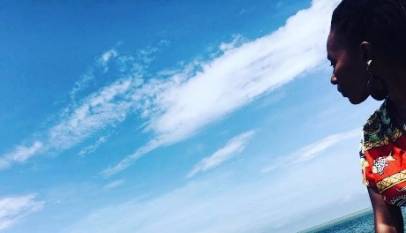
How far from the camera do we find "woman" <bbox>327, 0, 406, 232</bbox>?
2.97m

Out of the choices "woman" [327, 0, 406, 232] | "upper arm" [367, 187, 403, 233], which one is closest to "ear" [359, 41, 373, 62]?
"woman" [327, 0, 406, 232]

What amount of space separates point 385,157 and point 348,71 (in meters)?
0.67

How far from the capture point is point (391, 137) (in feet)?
10.9

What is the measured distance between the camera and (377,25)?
297 centimetres

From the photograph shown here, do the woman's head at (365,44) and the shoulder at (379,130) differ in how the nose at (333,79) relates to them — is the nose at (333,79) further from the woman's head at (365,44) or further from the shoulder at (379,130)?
the shoulder at (379,130)

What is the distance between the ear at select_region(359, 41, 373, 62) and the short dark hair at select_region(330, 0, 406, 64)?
30 mm

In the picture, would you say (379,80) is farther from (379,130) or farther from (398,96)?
(379,130)

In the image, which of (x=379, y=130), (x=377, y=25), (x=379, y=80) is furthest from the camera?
(x=379, y=130)

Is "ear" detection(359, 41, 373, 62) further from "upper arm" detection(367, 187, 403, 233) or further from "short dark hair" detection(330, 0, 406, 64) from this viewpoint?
"upper arm" detection(367, 187, 403, 233)

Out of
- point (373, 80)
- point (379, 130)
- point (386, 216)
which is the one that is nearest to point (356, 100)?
point (373, 80)

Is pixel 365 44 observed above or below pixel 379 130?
above

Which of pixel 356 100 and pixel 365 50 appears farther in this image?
pixel 356 100

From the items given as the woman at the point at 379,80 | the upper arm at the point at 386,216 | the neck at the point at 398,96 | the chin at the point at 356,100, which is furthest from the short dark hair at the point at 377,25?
the upper arm at the point at 386,216

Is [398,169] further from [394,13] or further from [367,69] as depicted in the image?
[394,13]
